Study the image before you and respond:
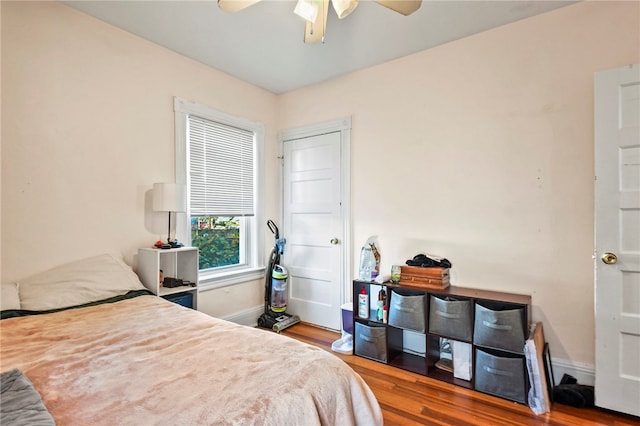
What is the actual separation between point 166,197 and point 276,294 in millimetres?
1665

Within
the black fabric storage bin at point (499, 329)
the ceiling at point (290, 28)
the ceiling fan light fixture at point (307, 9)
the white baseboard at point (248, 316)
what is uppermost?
the ceiling at point (290, 28)

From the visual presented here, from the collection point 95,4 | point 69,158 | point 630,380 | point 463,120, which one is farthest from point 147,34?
point 630,380

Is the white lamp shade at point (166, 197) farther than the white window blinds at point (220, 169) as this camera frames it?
No

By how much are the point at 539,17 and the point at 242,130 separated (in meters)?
2.84

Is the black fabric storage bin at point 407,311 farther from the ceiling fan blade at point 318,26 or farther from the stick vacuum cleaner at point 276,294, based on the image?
the ceiling fan blade at point 318,26

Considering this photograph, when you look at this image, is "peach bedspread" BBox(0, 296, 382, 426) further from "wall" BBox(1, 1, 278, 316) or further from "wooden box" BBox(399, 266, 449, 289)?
"wooden box" BBox(399, 266, 449, 289)

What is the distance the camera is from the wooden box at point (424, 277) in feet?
8.49

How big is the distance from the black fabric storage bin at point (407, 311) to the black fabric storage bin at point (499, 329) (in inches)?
15.9

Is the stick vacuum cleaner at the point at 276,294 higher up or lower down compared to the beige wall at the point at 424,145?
lower down

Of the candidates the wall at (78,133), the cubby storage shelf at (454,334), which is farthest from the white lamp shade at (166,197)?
the cubby storage shelf at (454,334)

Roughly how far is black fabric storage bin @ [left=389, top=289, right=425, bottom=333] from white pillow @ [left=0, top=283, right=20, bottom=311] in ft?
8.33

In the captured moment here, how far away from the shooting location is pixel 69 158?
2.27 meters

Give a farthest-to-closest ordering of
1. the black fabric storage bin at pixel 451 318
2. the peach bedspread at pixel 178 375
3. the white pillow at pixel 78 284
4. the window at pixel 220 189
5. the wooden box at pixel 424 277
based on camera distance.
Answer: the window at pixel 220 189 → the wooden box at pixel 424 277 → the black fabric storage bin at pixel 451 318 → the white pillow at pixel 78 284 → the peach bedspread at pixel 178 375

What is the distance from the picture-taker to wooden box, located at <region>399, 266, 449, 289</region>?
2587 millimetres
